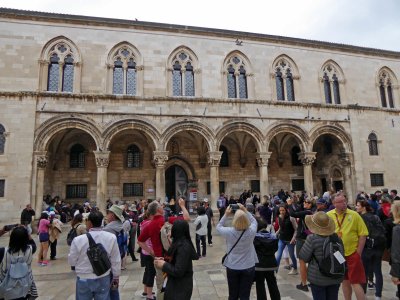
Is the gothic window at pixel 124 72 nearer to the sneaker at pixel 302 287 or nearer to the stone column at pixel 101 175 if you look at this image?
the stone column at pixel 101 175

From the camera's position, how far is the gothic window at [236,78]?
18.1m

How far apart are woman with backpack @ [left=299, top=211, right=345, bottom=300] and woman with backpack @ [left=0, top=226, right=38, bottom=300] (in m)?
3.60

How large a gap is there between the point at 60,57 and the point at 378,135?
864 inches

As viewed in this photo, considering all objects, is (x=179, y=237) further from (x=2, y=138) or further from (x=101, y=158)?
(x=2, y=138)

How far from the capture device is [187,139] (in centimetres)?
1930

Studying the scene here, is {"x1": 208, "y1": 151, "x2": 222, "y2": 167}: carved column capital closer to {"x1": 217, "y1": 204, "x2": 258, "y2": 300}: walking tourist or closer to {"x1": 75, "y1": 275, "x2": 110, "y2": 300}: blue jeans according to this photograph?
{"x1": 217, "y1": 204, "x2": 258, "y2": 300}: walking tourist

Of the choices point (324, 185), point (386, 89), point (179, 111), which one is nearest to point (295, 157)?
point (324, 185)

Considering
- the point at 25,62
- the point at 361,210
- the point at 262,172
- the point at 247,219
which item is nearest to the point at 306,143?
the point at 262,172

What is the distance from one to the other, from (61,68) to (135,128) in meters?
5.60

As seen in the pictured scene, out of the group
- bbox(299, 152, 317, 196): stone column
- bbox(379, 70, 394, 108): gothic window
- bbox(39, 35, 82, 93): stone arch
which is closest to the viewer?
bbox(39, 35, 82, 93): stone arch

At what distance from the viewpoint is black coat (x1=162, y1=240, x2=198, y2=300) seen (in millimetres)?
3146

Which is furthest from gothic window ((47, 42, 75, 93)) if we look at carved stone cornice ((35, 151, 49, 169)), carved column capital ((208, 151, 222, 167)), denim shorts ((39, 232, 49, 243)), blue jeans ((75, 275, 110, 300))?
blue jeans ((75, 275, 110, 300))

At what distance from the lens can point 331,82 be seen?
65.6 feet

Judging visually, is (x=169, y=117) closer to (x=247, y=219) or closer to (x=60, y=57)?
(x=60, y=57)
